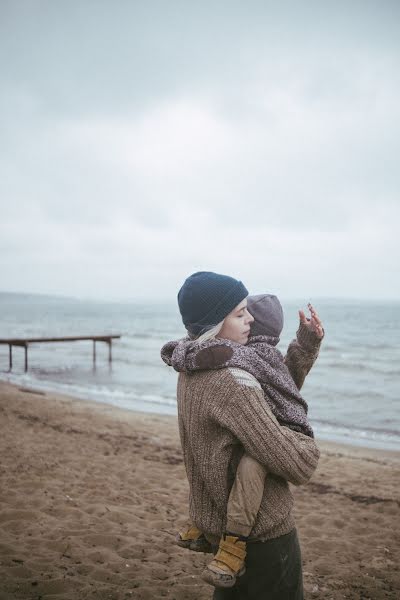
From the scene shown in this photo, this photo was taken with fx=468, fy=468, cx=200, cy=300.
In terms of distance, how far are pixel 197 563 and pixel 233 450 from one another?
2.84m

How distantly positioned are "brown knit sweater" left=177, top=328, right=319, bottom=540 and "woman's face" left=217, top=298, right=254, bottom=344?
0.24m

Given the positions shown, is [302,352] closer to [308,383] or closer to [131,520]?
[131,520]

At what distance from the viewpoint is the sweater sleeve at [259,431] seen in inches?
62.1

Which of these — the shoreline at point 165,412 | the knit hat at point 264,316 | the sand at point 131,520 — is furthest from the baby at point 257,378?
the shoreline at point 165,412

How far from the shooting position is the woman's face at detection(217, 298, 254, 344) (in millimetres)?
1861

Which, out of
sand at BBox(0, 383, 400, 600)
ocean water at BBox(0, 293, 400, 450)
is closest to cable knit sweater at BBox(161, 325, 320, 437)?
sand at BBox(0, 383, 400, 600)

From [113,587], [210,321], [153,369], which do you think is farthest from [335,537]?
[153,369]

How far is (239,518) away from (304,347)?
76 centimetres

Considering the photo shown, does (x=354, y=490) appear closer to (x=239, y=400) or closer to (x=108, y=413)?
(x=239, y=400)

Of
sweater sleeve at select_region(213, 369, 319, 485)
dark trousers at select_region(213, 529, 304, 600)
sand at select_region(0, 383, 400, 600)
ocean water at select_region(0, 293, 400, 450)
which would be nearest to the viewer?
sweater sleeve at select_region(213, 369, 319, 485)

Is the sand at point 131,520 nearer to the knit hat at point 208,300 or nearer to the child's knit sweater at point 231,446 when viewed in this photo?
the child's knit sweater at point 231,446

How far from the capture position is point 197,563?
13.0 feet

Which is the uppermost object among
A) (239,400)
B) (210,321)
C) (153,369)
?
(210,321)

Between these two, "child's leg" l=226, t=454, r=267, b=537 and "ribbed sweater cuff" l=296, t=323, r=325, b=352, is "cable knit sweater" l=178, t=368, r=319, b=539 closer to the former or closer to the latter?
"child's leg" l=226, t=454, r=267, b=537
